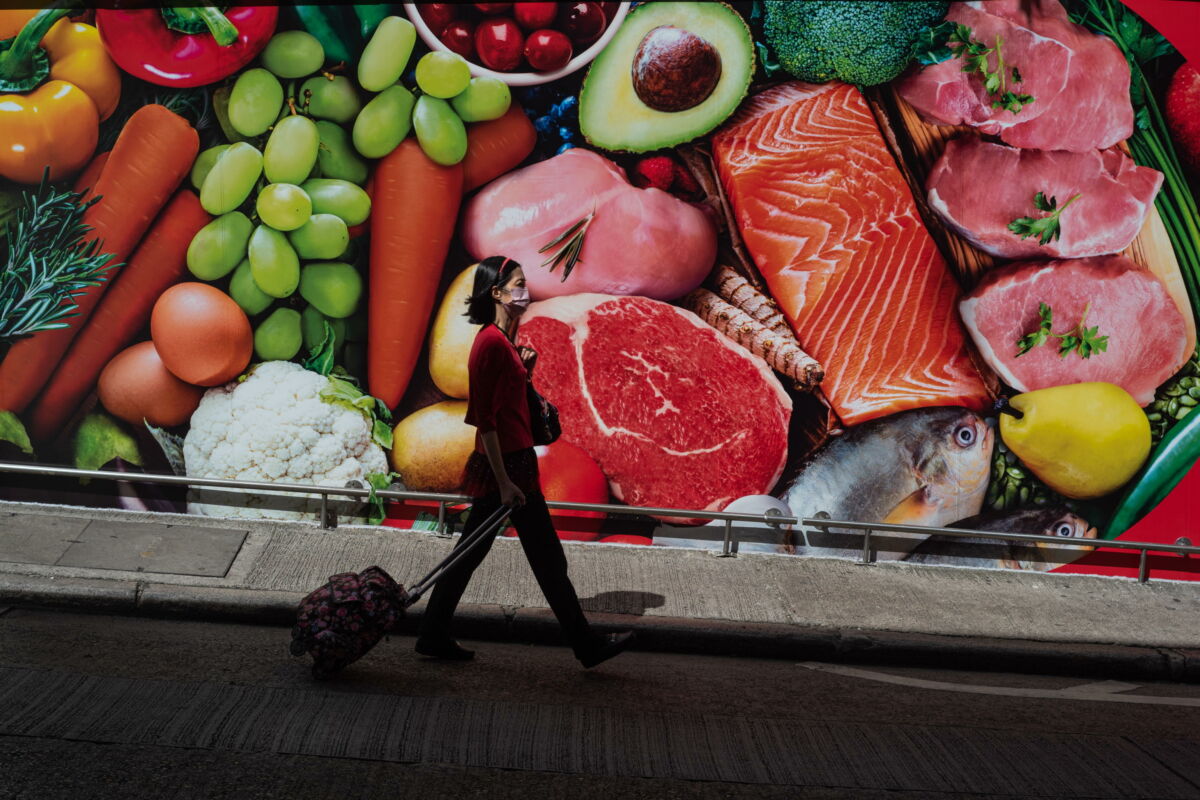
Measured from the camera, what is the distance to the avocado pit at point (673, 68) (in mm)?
6988

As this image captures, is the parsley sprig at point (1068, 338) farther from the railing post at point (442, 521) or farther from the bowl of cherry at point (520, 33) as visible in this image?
the railing post at point (442, 521)

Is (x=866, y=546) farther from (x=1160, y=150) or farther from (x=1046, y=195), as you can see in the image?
(x=1160, y=150)

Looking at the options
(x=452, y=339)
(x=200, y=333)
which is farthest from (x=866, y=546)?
(x=200, y=333)

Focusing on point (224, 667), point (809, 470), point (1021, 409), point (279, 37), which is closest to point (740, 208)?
point (809, 470)

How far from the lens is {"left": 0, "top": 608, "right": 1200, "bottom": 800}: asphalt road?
3840 mm

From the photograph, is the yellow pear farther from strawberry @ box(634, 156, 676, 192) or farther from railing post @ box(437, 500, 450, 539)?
railing post @ box(437, 500, 450, 539)

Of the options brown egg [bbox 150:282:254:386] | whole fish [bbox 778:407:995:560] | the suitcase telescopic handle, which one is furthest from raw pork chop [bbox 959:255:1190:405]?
brown egg [bbox 150:282:254:386]

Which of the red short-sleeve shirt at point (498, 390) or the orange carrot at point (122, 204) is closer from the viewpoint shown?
the red short-sleeve shirt at point (498, 390)

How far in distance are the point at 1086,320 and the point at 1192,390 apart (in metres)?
0.78

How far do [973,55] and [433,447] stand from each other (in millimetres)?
4040

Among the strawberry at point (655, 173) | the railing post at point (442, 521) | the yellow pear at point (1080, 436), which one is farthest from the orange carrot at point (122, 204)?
the yellow pear at point (1080, 436)

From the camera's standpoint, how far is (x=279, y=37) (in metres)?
6.96

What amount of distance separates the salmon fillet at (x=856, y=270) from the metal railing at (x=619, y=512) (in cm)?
70

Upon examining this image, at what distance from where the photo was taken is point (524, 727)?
4.38m
